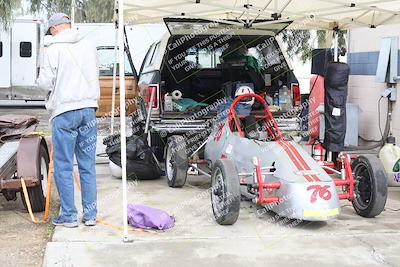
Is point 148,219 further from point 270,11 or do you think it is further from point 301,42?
point 301,42

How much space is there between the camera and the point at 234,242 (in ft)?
17.9

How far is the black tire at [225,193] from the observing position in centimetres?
575

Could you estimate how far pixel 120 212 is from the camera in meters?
6.54

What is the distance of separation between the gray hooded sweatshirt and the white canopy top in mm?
2172

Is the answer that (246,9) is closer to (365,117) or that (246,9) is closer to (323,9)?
(323,9)

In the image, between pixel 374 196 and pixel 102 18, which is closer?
pixel 374 196

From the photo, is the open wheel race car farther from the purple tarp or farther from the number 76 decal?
the purple tarp

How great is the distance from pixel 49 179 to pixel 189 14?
3.28 meters

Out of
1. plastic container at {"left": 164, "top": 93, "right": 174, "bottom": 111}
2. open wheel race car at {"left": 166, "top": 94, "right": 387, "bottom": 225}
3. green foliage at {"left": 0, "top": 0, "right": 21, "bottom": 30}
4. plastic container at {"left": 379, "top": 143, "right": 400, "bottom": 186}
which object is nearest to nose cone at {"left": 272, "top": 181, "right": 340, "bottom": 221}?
open wheel race car at {"left": 166, "top": 94, "right": 387, "bottom": 225}

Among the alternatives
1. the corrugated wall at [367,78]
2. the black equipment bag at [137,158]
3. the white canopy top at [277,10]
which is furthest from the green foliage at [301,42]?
the black equipment bag at [137,158]

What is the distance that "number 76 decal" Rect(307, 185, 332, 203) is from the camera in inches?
226

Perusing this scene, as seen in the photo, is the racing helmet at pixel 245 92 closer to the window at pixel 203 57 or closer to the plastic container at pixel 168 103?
the plastic container at pixel 168 103

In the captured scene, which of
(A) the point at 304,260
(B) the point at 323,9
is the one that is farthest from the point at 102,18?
(A) the point at 304,260

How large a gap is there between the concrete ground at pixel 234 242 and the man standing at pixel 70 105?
0.39 m
